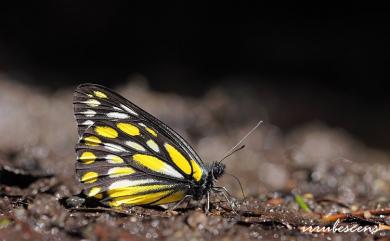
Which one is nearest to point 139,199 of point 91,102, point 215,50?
point 91,102

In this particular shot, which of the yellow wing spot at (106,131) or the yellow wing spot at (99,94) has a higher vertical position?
the yellow wing spot at (99,94)

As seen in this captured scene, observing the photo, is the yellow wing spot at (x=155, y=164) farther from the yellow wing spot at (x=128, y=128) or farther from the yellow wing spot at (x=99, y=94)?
the yellow wing spot at (x=99, y=94)

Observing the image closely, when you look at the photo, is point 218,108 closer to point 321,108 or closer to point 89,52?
point 321,108

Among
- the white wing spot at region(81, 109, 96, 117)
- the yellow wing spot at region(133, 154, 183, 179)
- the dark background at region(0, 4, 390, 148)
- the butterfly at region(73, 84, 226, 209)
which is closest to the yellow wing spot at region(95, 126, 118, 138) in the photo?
the butterfly at region(73, 84, 226, 209)

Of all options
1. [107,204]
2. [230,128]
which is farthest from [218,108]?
[107,204]

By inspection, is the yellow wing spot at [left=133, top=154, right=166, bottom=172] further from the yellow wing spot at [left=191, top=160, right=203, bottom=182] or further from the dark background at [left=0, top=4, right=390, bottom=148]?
the dark background at [left=0, top=4, right=390, bottom=148]

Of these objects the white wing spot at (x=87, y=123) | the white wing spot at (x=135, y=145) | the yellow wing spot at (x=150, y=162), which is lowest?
the yellow wing spot at (x=150, y=162)

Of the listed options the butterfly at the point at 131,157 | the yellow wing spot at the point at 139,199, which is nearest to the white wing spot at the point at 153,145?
the butterfly at the point at 131,157
